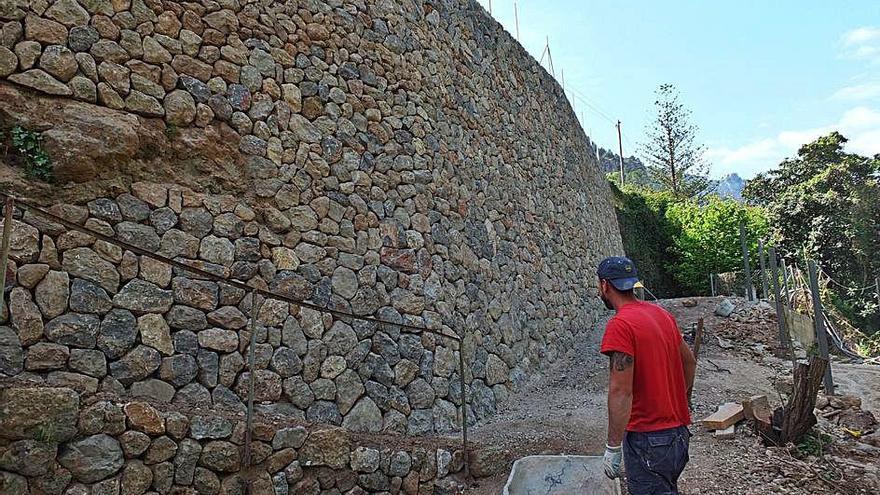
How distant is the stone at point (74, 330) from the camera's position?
306 centimetres

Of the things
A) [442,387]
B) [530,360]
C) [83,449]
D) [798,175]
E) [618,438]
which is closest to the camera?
[618,438]

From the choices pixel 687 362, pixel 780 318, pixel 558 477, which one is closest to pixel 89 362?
pixel 558 477

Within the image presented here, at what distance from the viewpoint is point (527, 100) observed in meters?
9.70

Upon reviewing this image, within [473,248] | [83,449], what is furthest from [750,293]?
[83,449]

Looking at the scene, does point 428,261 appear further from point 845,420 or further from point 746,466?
point 845,420

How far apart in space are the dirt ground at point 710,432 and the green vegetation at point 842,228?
1116cm

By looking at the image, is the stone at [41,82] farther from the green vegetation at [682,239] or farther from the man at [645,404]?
the green vegetation at [682,239]

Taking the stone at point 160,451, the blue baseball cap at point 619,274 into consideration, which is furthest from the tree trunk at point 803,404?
the stone at point 160,451

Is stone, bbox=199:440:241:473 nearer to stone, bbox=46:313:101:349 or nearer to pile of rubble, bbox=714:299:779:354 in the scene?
stone, bbox=46:313:101:349

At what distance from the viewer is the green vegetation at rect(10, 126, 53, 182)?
331 centimetres

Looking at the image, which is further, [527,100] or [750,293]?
[750,293]

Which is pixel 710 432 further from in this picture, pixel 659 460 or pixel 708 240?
pixel 708 240

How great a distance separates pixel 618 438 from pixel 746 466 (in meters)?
2.52

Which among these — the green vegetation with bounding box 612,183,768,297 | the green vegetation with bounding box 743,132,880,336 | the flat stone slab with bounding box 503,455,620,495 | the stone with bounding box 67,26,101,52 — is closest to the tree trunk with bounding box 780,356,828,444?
the flat stone slab with bounding box 503,455,620,495
